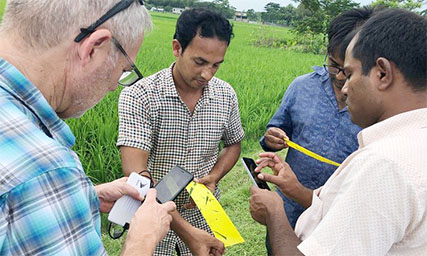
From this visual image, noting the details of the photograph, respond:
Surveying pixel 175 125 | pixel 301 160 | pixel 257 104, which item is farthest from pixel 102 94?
pixel 257 104

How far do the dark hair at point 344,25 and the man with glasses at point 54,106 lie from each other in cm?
113

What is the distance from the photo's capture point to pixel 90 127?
359cm

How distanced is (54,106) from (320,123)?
137 cm

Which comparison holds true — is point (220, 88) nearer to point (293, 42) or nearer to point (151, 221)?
point (151, 221)

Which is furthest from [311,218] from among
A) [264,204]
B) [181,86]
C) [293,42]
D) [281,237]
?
[293,42]

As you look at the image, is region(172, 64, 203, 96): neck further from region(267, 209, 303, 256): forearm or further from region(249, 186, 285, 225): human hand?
region(267, 209, 303, 256): forearm

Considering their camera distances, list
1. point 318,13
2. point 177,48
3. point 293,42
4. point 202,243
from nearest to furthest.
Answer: point 202,243 → point 177,48 → point 293,42 → point 318,13

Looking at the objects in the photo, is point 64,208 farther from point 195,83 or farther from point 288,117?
point 288,117

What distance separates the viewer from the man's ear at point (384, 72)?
1.04m

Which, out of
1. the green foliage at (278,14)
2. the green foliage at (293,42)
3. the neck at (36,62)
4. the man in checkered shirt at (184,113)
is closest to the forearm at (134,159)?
the man in checkered shirt at (184,113)

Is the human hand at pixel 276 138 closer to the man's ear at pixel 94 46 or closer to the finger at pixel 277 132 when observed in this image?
the finger at pixel 277 132

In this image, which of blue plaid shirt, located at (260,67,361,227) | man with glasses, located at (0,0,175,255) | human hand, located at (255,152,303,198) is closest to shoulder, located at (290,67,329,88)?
blue plaid shirt, located at (260,67,361,227)

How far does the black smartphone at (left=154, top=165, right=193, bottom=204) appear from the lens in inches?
55.9

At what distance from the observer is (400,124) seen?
102cm
